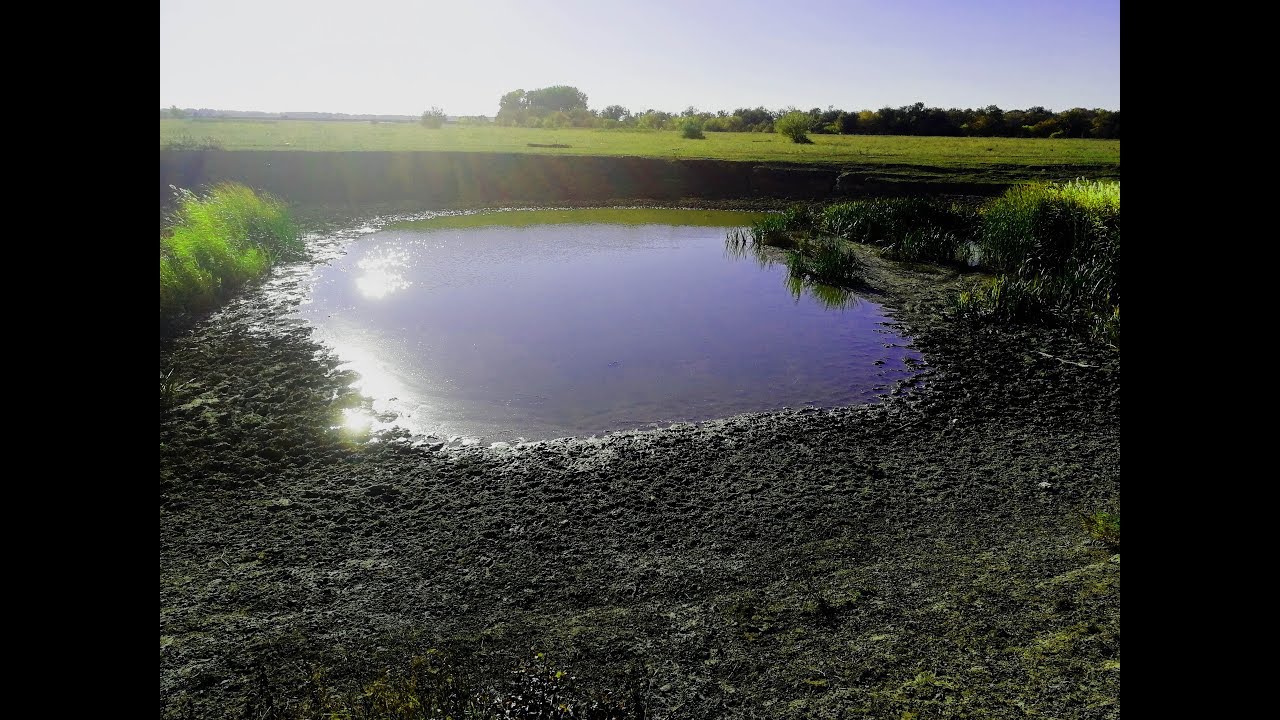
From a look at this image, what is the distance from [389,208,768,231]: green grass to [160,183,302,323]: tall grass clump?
5224 mm

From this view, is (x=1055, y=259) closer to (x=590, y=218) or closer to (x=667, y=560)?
(x=667, y=560)

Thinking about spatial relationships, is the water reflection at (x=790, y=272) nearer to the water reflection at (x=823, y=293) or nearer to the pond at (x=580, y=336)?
the water reflection at (x=823, y=293)

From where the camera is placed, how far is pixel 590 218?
1067 inches

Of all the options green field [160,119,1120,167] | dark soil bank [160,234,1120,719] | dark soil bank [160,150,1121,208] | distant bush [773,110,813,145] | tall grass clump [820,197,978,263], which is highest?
distant bush [773,110,813,145]

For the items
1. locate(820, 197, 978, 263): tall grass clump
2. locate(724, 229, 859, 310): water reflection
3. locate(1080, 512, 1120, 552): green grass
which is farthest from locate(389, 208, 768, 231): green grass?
locate(1080, 512, 1120, 552): green grass

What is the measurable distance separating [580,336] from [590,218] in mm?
14488

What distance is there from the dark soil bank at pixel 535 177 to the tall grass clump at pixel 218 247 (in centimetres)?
769

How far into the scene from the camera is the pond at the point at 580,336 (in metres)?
9.91

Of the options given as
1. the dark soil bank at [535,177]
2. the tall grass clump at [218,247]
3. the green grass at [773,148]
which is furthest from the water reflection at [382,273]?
the green grass at [773,148]

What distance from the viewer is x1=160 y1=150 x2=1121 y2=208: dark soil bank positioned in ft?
93.1

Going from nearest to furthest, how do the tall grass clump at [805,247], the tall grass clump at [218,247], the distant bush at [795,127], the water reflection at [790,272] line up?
1. the tall grass clump at [218,247]
2. the water reflection at [790,272]
3. the tall grass clump at [805,247]
4. the distant bush at [795,127]

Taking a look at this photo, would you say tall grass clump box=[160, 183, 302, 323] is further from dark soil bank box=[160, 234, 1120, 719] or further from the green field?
the green field

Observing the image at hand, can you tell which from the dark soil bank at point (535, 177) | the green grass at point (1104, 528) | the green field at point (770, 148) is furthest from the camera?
the green field at point (770, 148)

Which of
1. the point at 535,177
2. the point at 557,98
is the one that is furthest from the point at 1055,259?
the point at 557,98
